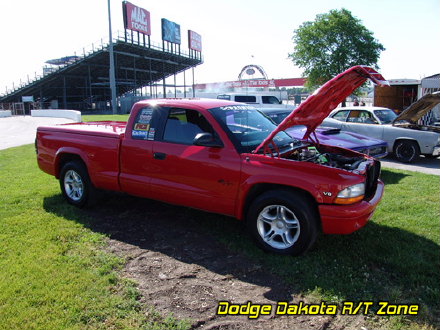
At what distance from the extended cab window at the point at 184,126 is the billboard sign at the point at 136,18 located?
45.4m

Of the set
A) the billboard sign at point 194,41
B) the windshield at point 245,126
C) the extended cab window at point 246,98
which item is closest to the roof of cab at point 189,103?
the windshield at point 245,126

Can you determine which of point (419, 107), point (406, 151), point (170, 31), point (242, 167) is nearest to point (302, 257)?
point (242, 167)

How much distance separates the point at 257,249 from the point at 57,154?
3655mm

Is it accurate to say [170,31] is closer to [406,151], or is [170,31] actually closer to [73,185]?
[406,151]

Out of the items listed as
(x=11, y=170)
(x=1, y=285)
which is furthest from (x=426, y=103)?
(x=11, y=170)

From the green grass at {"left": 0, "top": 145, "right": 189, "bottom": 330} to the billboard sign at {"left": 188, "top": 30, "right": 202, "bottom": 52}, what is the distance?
203 ft

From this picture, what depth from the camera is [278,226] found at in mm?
4047

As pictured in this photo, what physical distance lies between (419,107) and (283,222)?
294 inches

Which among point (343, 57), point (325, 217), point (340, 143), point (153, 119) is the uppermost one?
point (343, 57)

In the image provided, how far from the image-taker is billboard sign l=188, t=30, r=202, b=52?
63.4 m

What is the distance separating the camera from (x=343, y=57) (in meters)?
30.2

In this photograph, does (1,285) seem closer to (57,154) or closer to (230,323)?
(230,323)

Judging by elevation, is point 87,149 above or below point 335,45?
below

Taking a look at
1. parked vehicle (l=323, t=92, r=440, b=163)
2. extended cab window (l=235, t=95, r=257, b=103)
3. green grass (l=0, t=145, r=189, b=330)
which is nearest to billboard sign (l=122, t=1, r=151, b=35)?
extended cab window (l=235, t=95, r=257, b=103)
